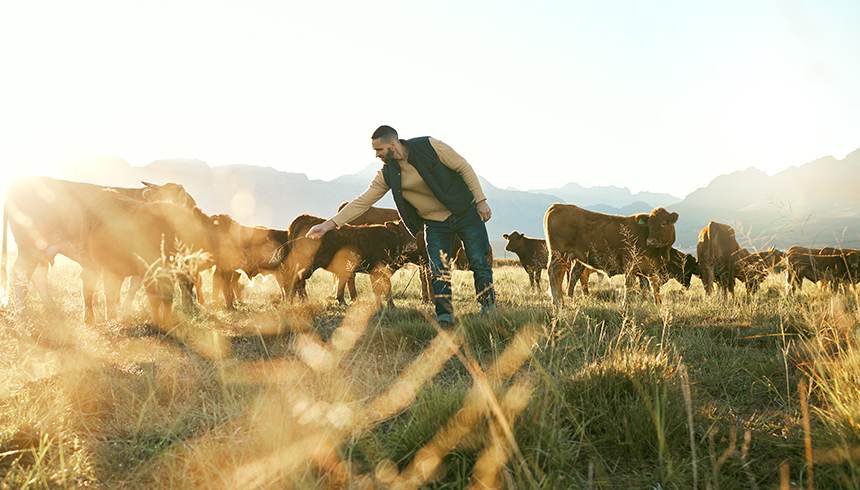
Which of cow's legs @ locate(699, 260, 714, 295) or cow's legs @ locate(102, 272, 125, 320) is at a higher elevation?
cow's legs @ locate(102, 272, 125, 320)

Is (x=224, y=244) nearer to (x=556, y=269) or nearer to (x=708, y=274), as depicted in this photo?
(x=556, y=269)

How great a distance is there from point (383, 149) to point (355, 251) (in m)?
3.40

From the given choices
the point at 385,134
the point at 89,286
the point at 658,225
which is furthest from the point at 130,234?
the point at 658,225

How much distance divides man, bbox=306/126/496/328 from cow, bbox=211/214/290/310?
2853 millimetres

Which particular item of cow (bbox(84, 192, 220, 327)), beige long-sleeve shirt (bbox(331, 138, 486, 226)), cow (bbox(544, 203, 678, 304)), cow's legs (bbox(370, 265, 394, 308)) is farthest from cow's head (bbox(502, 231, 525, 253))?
cow (bbox(84, 192, 220, 327))

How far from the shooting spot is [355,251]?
817 cm

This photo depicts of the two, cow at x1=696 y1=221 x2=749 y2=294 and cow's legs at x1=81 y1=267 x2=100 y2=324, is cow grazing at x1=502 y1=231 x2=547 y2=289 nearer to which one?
cow at x1=696 y1=221 x2=749 y2=294

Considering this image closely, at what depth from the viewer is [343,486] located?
6.21 feet

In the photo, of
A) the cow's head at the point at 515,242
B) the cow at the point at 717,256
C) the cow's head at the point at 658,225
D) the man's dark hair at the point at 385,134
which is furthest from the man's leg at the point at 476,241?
the cow's head at the point at 515,242

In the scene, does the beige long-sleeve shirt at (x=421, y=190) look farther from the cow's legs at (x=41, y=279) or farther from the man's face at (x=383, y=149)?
the cow's legs at (x=41, y=279)

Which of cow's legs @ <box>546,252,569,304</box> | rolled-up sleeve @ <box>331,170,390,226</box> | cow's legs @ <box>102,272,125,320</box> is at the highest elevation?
rolled-up sleeve @ <box>331,170,390,226</box>

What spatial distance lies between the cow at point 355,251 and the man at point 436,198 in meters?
2.08

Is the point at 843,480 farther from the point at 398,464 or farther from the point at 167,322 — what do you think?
the point at 167,322

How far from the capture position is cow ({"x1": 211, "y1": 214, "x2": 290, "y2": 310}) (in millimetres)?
7754
